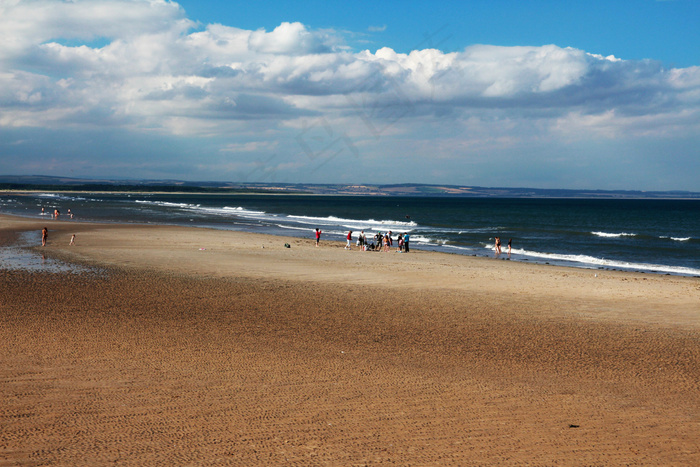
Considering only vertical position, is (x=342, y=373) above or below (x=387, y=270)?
below

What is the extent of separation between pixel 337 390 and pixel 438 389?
1639mm

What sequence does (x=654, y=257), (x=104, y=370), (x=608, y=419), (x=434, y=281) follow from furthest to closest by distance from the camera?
(x=654, y=257) → (x=434, y=281) → (x=104, y=370) → (x=608, y=419)

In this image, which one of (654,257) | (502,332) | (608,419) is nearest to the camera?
(608,419)

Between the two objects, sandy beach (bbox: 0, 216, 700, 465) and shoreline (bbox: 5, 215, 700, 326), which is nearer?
sandy beach (bbox: 0, 216, 700, 465)

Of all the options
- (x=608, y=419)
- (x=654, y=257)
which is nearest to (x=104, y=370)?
(x=608, y=419)

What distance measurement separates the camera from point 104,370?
9273 millimetres

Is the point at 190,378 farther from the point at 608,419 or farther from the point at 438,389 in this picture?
the point at 608,419

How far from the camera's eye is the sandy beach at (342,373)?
A: 664 cm

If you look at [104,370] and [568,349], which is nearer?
[104,370]

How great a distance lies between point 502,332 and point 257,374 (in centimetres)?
636

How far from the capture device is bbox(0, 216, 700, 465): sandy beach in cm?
664

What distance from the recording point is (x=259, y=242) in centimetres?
3719

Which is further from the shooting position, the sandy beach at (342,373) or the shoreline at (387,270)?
the shoreline at (387,270)

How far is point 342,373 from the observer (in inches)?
375
